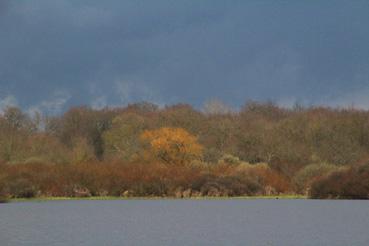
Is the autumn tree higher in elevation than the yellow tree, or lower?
higher

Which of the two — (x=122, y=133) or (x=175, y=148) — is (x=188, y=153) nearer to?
(x=175, y=148)

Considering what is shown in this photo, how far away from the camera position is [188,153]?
7594 cm

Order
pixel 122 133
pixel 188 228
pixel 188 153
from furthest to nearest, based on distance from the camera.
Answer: pixel 122 133
pixel 188 153
pixel 188 228

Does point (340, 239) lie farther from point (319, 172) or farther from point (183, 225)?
point (319, 172)

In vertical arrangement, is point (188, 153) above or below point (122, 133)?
below

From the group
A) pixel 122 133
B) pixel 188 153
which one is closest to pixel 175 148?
pixel 188 153

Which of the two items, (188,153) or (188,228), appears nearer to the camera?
(188,228)

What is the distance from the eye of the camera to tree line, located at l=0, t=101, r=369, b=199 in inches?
2399

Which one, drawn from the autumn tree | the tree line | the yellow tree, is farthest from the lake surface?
the autumn tree

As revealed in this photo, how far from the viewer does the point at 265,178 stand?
6322 cm

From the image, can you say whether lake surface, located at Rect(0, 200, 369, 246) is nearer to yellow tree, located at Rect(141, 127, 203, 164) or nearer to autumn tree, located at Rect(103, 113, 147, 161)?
yellow tree, located at Rect(141, 127, 203, 164)

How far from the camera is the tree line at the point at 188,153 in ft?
200

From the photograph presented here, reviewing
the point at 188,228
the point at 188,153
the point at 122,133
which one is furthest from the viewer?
the point at 122,133

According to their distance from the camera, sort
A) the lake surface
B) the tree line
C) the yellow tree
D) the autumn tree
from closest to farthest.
Answer: 1. the lake surface
2. the tree line
3. the yellow tree
4. the autumn tree
